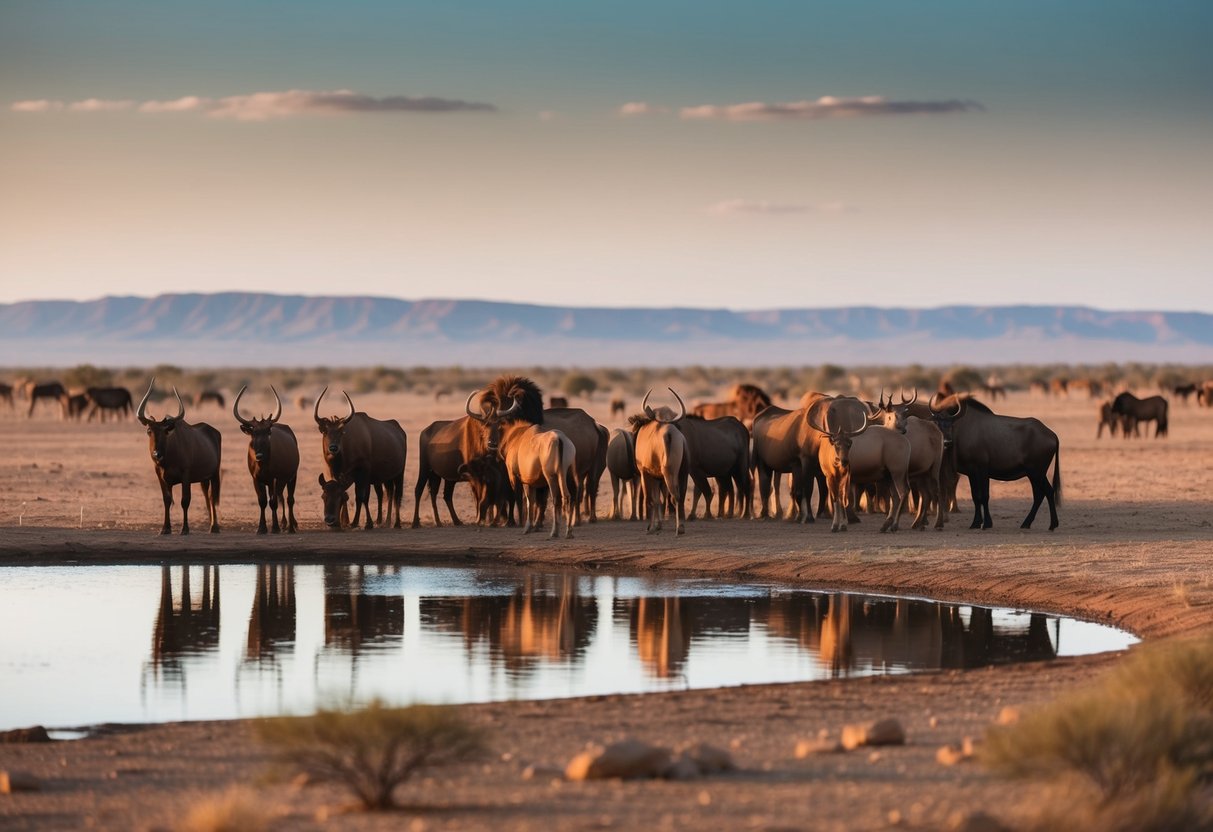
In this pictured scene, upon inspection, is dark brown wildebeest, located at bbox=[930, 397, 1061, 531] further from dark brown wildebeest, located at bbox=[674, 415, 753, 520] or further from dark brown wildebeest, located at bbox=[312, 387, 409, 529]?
dark brown wildebeest, located at bbox=[312, 387, 409, 529]

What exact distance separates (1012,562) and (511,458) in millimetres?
7770

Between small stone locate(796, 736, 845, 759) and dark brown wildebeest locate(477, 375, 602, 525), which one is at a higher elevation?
dark brown wildebeest locate(477, 375, 602, 525)

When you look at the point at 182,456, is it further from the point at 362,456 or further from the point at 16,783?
the point at 16,783

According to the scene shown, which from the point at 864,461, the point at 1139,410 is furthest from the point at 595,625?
the point at 1139,410

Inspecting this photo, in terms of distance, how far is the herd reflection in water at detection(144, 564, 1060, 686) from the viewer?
14984mm

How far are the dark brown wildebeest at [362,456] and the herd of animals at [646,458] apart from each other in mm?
22

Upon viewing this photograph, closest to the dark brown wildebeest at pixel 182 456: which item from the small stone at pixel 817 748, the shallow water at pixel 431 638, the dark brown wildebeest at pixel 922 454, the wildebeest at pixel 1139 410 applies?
the shallow water at pixel 431 638

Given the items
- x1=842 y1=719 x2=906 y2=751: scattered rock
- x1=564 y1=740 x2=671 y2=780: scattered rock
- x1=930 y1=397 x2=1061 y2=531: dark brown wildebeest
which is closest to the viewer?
x1=564 y1=740 x2=671 y2=780: scattered rock

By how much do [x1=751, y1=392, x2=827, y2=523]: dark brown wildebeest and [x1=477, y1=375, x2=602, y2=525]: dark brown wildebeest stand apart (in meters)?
2.56

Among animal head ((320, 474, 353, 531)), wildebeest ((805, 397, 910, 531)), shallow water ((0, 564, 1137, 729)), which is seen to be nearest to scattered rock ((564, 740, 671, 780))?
shallow water ((0, 564, 1137, 729))

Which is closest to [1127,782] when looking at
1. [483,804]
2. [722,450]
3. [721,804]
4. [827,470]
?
[721,804]

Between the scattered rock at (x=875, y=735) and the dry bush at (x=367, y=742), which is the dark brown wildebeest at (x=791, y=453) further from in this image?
the dry bush at (x=367, y=742)

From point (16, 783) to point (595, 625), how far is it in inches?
311

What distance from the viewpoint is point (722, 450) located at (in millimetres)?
26812
